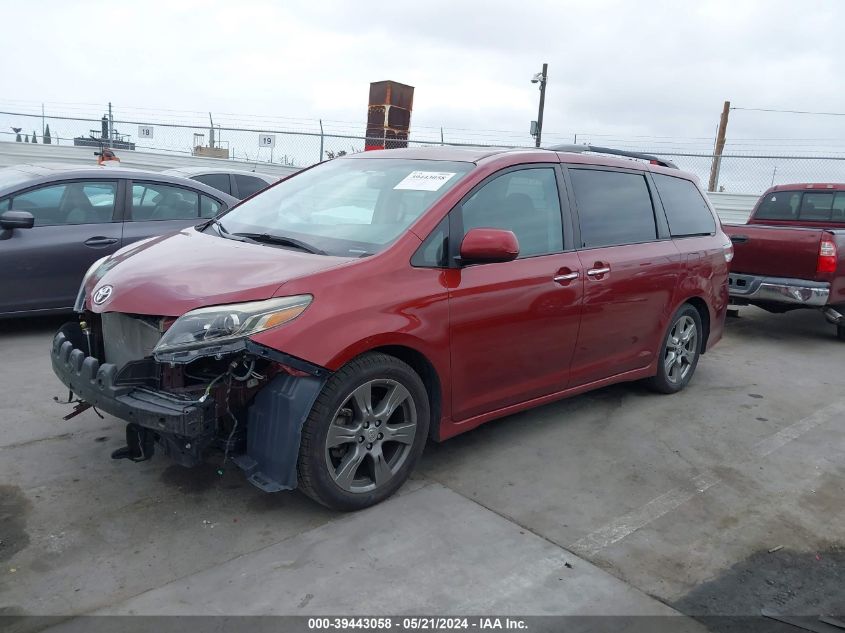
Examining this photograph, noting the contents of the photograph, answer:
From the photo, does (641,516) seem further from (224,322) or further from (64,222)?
(64,222)

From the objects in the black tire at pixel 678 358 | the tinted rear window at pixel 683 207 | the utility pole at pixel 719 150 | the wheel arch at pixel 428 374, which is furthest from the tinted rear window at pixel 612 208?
the utility pole at pixel 719 150

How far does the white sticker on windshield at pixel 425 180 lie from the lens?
3859mm

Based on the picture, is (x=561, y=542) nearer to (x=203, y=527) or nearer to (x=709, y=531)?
(x=709, y=531)

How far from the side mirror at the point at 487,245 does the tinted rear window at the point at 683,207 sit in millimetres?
2233

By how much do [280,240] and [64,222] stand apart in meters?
3.50

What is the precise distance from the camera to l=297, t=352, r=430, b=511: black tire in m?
3.16

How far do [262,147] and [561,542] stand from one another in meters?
14.6

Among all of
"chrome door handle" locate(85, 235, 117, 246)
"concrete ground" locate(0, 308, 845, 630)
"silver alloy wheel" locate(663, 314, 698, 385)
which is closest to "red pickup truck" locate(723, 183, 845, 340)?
"silver alloy wheel" locate(663, 314, 698, 385)

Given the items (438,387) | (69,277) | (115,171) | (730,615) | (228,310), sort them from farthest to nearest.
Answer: (115,171) → (69,277) → (438,387) → (228,310) → (730,615)

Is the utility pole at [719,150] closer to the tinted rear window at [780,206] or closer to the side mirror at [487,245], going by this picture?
the tinted rear window at [780,206]

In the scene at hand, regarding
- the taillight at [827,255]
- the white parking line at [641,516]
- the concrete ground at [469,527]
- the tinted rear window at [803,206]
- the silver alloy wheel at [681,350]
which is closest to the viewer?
the concrete ground at [469,527]

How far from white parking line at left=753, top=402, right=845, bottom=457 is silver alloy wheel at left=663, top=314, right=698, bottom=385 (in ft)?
2.93

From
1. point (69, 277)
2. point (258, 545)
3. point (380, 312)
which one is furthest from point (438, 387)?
point (69, 277)

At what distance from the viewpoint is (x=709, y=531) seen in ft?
11.3
